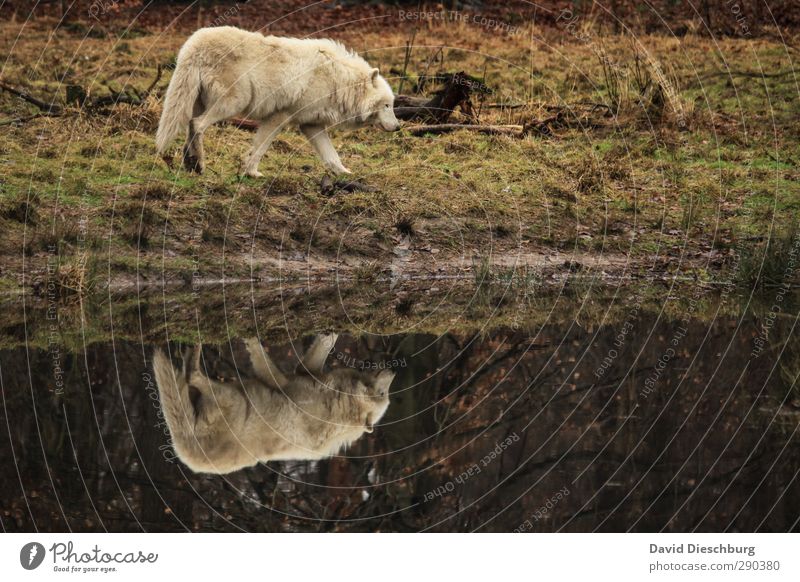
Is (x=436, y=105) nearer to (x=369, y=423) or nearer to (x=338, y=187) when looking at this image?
(x=338, y=187)

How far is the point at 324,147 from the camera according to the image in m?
13.4

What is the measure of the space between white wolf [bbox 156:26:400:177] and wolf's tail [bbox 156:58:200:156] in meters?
0.01

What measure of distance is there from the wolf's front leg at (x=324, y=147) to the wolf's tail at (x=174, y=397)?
15.9 feet

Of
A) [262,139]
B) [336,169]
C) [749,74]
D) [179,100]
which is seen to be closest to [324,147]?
[336,169]

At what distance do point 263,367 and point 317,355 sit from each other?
0.63 m

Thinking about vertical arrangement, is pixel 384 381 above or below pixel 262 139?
above

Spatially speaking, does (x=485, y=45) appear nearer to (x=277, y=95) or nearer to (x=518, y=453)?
→ (x=277, y=95)

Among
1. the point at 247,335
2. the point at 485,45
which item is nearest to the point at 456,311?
the point at 247,335

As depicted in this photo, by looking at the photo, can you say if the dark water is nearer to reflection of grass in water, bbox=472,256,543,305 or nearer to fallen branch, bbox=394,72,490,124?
reflection of grass in water, bbox=472,256,543,305

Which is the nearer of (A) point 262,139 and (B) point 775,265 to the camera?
(B) point 775,265

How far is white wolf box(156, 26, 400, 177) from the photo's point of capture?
1236 cm

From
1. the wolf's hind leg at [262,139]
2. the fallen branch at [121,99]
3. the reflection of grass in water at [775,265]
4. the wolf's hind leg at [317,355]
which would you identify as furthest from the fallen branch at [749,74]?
the wolf's hind leg at [317,355]

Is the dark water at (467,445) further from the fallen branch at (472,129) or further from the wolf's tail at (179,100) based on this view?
the fallen branch at (472,129)

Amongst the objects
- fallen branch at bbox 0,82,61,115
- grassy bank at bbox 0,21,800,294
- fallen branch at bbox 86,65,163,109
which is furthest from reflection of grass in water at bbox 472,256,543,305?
fallen branch at bbox 0,82,61,115
